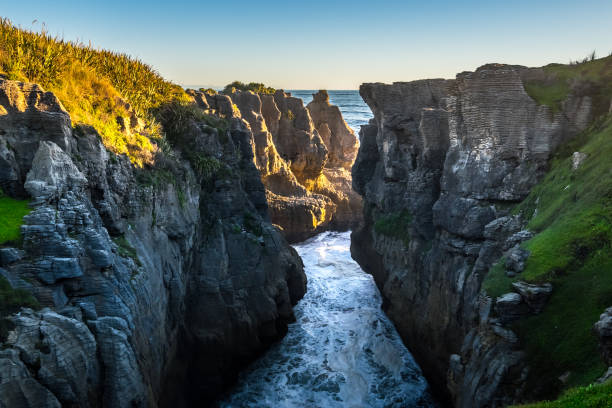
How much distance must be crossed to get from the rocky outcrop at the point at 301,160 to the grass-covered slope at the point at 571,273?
71.1ft

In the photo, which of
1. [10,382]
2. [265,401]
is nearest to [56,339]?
[10,382]

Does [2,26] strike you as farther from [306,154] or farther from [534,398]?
[306,154]

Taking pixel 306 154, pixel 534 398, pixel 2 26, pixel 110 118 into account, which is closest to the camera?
pixel 534 398

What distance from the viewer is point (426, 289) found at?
19.9 m

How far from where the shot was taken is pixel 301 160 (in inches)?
1781

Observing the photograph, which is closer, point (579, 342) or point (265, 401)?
point (579, 342)

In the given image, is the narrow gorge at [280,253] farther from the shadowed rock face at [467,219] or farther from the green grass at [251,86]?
the green grass at [251,86]

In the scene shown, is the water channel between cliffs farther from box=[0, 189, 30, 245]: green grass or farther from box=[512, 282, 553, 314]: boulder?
box=[0, 189, 30, 245]: green grass

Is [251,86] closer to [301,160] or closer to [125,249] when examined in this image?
[301,160]

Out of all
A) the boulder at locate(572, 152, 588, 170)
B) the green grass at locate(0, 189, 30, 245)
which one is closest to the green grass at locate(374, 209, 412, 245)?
the boulder at locate(572, 152, 588, 170)

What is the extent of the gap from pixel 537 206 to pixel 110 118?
1566 centimetres

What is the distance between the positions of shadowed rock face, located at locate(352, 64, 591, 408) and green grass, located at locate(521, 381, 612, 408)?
3422 millimetres

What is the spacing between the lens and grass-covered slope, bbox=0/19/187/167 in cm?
1308

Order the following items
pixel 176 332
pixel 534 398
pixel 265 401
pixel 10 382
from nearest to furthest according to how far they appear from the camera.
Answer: pixel 10 382
pixel 534 398
pixel 176 332
pixel 265 401
